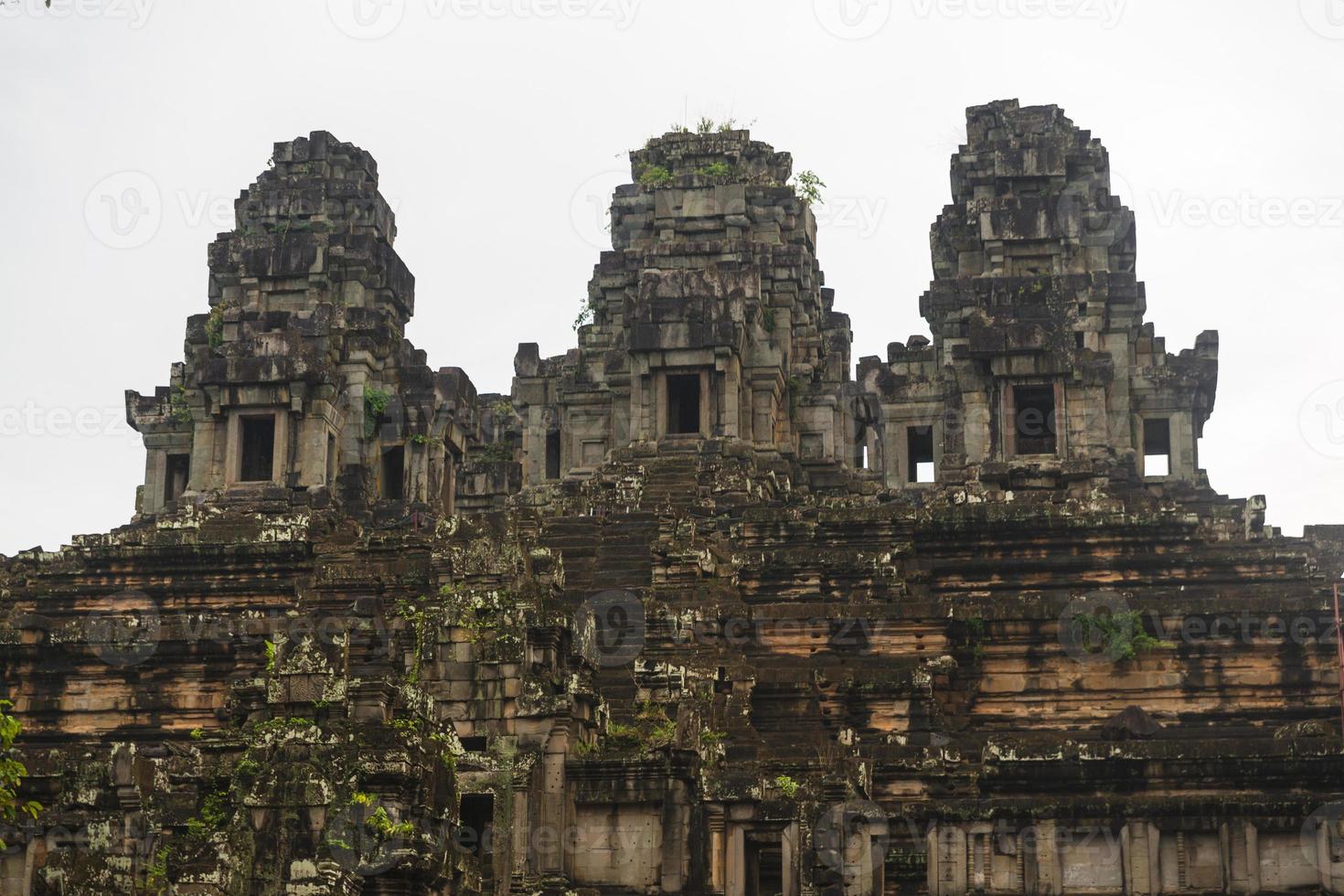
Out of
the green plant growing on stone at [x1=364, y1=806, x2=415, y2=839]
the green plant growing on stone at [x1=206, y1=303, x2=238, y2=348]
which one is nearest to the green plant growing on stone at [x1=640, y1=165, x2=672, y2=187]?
the green plant growing on stone at [x1=206, y1=303, x2=238, y2=348]

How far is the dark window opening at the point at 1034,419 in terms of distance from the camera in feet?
167

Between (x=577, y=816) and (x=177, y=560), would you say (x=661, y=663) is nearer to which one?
(x=577, y=816)

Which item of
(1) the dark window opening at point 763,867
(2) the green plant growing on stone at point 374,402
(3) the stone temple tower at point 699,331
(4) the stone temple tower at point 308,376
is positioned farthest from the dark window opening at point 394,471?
(1) the dark window opening at point 763,867

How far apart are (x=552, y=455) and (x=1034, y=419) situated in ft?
45.9

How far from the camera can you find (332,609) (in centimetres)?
4497

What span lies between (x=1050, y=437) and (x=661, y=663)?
1743cm

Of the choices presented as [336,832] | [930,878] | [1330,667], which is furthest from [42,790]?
[1330,667]

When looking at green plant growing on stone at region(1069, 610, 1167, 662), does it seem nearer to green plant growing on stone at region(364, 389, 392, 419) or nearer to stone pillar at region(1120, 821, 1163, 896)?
stone pillar at region(1120, 821, 1163, 896)

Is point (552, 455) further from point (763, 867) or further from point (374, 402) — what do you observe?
point (763, 867)

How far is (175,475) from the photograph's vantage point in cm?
5919

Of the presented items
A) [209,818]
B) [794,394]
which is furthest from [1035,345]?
[209,818]

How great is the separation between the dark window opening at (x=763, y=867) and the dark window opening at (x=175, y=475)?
99.2 ft

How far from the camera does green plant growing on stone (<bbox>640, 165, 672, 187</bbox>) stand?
190ft
